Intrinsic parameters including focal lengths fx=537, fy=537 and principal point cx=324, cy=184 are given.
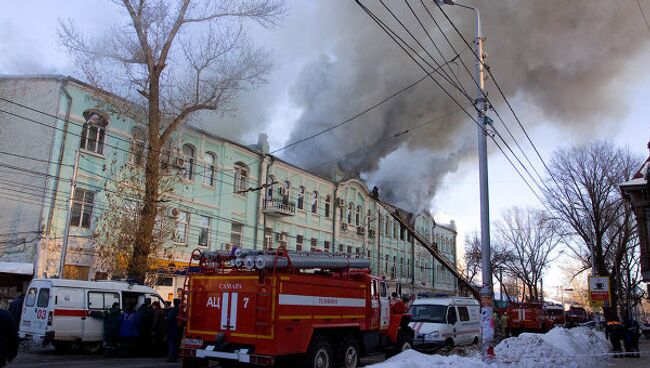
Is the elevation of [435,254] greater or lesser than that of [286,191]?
lesser

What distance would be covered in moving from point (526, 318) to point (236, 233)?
1878 cm

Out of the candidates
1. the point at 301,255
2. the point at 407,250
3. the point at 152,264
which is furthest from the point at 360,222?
the point at 301,255

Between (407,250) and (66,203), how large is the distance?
1340 inches

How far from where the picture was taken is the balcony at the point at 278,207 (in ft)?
106

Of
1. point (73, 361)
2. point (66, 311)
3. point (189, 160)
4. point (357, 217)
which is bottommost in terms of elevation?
point (73, 361)

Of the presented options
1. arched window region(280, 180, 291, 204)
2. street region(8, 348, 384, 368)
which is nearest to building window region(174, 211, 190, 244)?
arched window region(280, 180, 291, 204)

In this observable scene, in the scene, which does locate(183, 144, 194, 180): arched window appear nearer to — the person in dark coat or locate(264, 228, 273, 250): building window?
locate(264, 228, 273, 250): building window

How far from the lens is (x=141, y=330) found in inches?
545

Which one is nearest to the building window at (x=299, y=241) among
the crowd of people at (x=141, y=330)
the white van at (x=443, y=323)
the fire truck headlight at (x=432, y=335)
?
the white van at (x=443, y=323)

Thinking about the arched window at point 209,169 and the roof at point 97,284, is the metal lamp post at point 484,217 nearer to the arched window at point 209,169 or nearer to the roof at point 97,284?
the roof at point 97,284

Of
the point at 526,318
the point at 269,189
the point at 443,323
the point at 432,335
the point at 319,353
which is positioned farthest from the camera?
the point at 526,318

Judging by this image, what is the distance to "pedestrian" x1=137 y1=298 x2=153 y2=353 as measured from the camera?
13.9 metres

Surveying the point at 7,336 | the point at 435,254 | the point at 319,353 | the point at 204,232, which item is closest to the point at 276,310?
the point at 319,353

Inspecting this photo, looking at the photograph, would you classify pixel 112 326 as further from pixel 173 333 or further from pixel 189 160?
pixel 189 160
